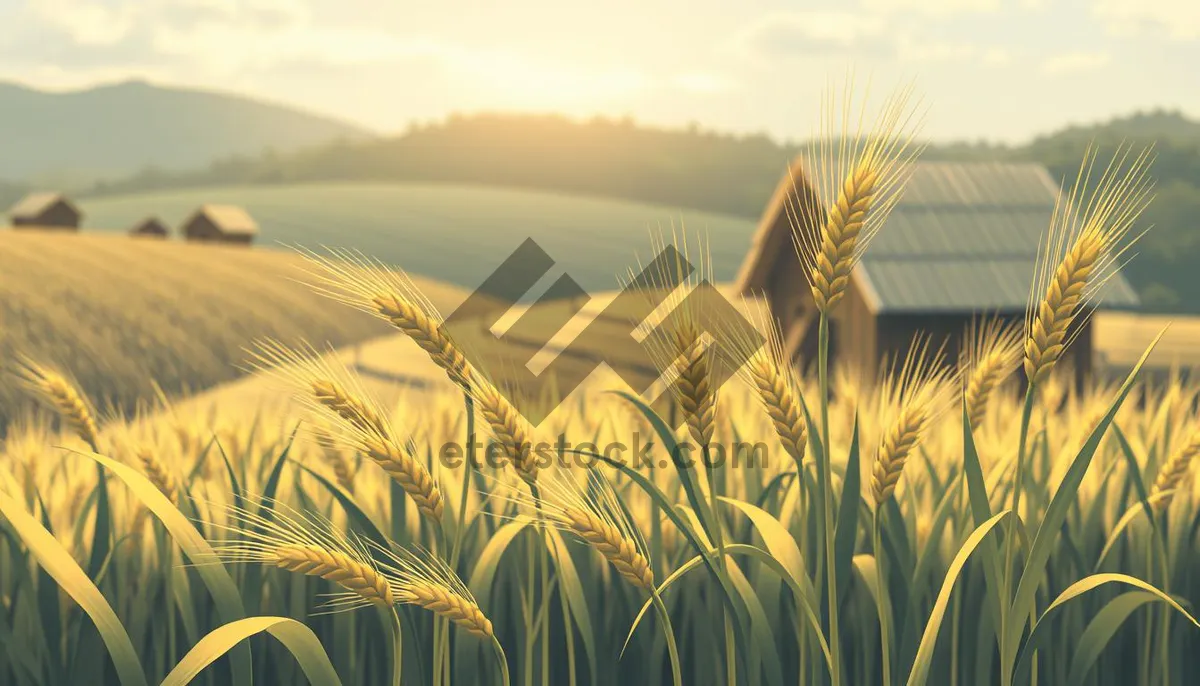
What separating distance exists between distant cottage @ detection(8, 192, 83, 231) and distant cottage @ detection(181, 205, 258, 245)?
243 inches

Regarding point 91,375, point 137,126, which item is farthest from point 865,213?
point 137,126

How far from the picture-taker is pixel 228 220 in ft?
140

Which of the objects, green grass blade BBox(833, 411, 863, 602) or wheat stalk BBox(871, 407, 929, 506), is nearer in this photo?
wheat stalk BBox(871, 407, 929, 506)

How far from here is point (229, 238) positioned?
42344 millimetres

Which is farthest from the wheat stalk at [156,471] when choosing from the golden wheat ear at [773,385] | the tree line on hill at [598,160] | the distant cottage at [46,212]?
the tree line on hill at [598,160]

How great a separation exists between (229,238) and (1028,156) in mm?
53866

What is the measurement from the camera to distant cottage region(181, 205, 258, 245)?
4244cm

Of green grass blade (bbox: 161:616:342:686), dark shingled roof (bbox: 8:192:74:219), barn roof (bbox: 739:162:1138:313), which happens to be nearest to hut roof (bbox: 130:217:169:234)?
dark shingled roof (bbox: 8:192:74:219)

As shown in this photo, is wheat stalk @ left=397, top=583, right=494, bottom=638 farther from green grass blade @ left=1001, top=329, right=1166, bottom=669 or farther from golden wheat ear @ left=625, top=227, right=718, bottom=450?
green grass blade @ left=1001, top=329, right=1166, bottom=669

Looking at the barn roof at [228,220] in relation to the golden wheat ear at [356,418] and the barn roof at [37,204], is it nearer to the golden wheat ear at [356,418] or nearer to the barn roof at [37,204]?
the barn roof at [37,204]

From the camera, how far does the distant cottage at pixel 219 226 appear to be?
42.4 meters

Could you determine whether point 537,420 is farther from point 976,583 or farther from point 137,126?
point 137,126

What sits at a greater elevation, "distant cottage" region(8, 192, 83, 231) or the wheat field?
"distant cottage" region(8, 192, 83, 231)

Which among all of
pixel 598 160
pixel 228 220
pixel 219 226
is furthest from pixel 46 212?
pixel 598 160
